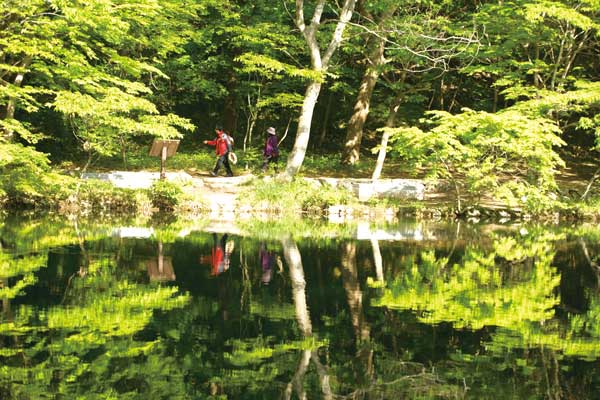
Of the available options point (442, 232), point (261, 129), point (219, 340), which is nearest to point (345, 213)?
point (442, 232)

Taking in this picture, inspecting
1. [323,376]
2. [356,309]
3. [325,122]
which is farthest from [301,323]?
[325,122]

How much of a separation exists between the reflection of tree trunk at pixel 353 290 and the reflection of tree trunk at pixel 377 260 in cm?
29

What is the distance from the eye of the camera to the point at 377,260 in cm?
1184

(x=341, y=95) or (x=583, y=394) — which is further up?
(x=341, y=95)

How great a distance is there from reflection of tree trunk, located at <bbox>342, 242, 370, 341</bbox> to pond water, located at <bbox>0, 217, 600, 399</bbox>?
0.03 m

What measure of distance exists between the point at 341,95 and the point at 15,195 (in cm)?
1555

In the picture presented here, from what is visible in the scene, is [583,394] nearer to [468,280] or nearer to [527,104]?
[468,280]

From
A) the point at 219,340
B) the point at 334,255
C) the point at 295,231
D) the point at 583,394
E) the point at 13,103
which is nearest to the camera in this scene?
the point at 583,394

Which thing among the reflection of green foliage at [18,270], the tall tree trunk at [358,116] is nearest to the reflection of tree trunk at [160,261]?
the reflection of green foliage at [18,270]

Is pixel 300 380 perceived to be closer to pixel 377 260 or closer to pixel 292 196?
pixel 377 260

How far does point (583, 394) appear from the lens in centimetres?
516

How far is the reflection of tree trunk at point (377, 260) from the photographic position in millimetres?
10232

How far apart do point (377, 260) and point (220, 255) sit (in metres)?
2.31

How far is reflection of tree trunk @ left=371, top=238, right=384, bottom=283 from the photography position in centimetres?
1023
